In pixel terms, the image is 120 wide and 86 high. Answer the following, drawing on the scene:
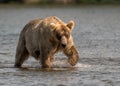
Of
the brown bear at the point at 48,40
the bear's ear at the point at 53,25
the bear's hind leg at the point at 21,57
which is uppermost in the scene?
the bear's ear at the point at 53,25

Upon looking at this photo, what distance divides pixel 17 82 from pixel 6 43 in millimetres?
8272

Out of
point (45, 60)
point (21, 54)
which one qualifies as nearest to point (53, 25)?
point (45, 60)

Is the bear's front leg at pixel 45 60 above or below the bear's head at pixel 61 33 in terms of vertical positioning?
below

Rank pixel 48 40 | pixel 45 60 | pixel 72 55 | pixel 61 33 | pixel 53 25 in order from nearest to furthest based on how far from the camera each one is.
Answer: pixel 61 33 < pixel 53 25 < pixel 48 40 < pixel 45 60 < pixel 72 55

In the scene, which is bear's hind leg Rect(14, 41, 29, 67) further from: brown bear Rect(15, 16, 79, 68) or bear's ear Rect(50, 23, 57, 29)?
bear's ear Rect(50, 23, 57, 29)

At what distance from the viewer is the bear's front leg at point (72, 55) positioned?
45.8 ft

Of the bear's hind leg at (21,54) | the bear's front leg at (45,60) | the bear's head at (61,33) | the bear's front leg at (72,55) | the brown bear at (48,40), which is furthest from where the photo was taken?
the bear's hind leg at (21,54)

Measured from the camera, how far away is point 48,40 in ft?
44.6

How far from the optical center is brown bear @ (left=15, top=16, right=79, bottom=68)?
13398mm

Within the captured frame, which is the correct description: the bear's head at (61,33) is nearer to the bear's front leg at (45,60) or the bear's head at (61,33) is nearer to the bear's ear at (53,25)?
the bear's ear at (53,25)

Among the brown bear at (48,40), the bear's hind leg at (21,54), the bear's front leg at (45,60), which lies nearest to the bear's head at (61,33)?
the brown bear at (48,40)

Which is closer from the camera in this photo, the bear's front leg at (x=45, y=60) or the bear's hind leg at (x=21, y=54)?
the bear's front leg at (x=45, y=60)

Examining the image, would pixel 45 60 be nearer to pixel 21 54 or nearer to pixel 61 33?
pixel 61 33

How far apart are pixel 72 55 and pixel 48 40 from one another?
2.63ft
